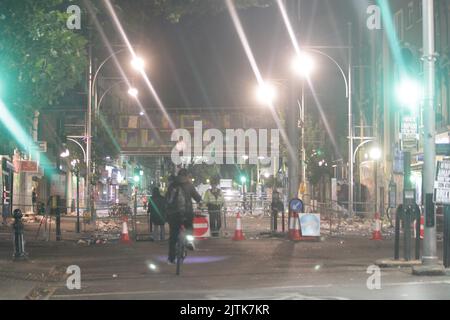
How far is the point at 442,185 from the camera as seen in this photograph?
43.2ft

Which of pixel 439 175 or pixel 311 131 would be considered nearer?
pixel 439 175

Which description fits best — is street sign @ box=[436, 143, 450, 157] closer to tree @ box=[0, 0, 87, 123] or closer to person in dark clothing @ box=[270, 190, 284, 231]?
tree @ box=[0, 0, 87, 123]

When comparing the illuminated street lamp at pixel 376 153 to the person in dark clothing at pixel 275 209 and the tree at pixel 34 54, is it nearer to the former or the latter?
the person in dark clothing at pixel 275 209

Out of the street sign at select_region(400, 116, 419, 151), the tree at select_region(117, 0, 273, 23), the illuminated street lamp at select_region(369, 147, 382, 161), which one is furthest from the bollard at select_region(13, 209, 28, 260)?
the illuminated street lamp at select_region(369, 147, 382, 161)

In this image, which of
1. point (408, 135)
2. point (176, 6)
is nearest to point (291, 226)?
point (408, 135)

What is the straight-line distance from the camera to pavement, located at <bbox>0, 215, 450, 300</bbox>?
10.8 meters

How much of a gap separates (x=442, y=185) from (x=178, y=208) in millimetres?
4687

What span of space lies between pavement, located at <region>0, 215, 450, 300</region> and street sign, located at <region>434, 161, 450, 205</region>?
53.2 inches

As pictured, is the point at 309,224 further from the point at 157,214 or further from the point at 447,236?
the point at 447,236

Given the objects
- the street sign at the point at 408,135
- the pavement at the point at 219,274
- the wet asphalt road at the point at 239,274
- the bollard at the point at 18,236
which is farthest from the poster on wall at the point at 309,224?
the bollard at the point at 18,236
